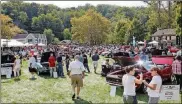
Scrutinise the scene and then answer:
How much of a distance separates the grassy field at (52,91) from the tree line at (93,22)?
8.05 metres

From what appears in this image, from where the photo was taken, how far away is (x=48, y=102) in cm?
1217

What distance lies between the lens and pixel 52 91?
1441cm

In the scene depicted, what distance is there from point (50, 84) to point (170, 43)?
5095 centimetres

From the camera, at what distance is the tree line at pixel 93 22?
60.4 meters

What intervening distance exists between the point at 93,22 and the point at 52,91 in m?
63.0

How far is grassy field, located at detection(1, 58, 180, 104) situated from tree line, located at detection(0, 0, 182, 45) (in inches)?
317

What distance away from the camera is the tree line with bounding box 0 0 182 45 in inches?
2378

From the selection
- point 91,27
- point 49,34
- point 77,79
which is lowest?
point 77,79

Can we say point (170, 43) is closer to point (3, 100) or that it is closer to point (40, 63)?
point (40, 63)

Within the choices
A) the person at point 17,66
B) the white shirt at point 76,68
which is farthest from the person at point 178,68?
the person at point 17,66

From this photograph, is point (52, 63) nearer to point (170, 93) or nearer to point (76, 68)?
point (76, 68)

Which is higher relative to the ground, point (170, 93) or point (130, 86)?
point (130, 86)

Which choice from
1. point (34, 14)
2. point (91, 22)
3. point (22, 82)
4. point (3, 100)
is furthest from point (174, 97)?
point (34, 14)

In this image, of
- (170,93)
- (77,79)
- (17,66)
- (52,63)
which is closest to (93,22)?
(52,63)
